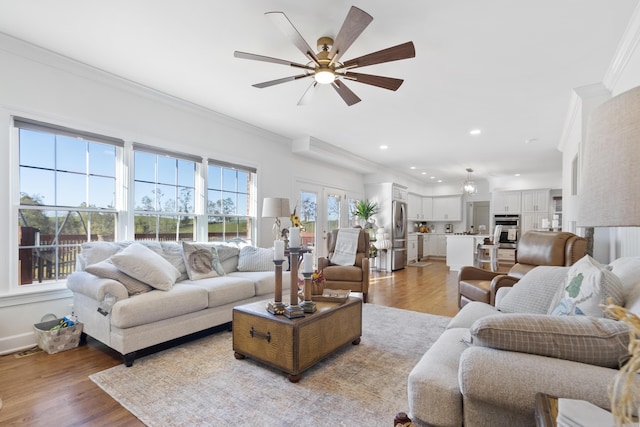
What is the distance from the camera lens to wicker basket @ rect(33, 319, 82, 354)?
2.69 meters

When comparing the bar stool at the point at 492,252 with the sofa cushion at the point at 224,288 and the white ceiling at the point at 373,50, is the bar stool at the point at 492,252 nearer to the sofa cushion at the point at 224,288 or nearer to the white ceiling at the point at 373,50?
the white ceiling at the point at 373,50

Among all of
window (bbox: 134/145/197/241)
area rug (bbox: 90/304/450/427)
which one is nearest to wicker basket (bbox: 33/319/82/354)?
area rug (bbox: 90/304/450/427)

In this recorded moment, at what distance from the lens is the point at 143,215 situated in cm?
371

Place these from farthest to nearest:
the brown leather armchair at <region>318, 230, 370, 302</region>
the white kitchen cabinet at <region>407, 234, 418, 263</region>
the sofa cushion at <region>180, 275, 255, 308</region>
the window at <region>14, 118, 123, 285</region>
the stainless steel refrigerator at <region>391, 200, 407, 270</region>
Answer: the white kitchen cabinet at <region>407, 234, 418, 263</region>
the stainless steel refrigerator at <region>391, 200, 407, 270</region>
the brown leather armchair at <region>318, 230, 370, 302</region>
the sofa cushion at <region>180, 275, 255, 308</region>
the window at <region>14, 118, 123, 285</region>

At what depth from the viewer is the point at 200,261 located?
3.50m

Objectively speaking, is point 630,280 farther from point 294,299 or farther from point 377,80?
point 377,80

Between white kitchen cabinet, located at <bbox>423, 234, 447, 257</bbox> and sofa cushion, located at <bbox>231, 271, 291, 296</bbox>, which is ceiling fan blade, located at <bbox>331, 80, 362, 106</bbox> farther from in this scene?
white kitchen cabinet, located at <bbox>423, 234, 447, 257</bbox>

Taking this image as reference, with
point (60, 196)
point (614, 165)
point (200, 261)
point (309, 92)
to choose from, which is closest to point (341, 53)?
point (309, 92)

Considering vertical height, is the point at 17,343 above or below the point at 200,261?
below

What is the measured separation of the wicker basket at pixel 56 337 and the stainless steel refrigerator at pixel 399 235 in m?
6.03

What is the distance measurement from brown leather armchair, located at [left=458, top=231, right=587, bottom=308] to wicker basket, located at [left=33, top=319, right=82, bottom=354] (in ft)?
12.4

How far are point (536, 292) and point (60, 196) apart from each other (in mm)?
4075

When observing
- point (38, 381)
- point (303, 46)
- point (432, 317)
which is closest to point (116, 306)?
point (38, 381)

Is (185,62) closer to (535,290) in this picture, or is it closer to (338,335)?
(338,335)
